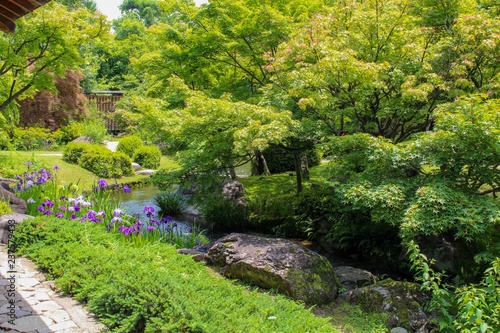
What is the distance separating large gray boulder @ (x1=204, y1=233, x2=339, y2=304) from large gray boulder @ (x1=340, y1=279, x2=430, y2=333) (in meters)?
0.35

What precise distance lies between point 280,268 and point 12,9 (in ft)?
12.0

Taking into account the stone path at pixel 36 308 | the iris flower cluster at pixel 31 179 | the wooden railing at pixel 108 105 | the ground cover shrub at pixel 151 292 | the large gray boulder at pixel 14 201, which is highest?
the wooden railing at pixel 108 105

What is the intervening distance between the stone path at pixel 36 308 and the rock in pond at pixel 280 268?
6.62 feet

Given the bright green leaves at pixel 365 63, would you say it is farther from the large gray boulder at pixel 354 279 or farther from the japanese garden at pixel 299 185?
the large gray boulder at pixel 354 279

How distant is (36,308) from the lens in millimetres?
3670

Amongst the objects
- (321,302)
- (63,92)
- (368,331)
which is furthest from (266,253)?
(63,92)

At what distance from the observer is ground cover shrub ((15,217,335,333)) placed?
3.19 meters

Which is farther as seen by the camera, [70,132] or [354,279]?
[70,132]

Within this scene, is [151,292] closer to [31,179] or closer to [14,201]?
[14,201]

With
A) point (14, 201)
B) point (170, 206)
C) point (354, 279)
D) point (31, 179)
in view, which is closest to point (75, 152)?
point (170, 206)

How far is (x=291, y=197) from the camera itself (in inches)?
359

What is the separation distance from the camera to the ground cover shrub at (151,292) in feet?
10.5

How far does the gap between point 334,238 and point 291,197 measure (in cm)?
176

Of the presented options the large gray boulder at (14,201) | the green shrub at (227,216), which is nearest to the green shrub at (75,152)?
the green shrub at (227,216)
